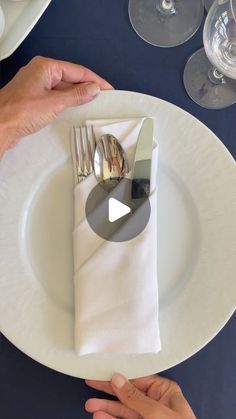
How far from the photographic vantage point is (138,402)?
572mm

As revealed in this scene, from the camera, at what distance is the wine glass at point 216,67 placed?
21.4 inches

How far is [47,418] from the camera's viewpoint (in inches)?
23.8

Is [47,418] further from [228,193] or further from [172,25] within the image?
[172,25]

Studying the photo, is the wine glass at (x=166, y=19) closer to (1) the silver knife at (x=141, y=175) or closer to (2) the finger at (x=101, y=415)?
(1) the silver knife at (x=141, y=175)

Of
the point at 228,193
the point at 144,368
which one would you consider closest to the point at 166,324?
the point at 144,368

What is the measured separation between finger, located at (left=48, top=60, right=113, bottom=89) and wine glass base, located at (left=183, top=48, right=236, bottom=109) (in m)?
0.11

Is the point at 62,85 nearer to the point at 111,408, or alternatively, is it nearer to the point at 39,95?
the point at 39,95

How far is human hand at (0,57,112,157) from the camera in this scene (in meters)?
0.55

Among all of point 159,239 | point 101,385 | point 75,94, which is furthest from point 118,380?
point 75,94

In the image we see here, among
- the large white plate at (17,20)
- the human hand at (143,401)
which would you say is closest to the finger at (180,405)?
the human hand at (143,401)

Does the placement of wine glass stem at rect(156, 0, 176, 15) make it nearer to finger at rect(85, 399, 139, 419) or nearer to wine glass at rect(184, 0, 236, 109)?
wine glass at rect(184, 0, 236, 109)

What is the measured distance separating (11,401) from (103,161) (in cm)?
32

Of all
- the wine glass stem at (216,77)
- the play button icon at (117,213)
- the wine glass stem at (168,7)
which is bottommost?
the play button icon at (117,213)

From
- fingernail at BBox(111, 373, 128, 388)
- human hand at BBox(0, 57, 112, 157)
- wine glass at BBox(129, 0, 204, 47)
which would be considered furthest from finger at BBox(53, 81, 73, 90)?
fingernail at BBox(111, 373, 128, 388)
